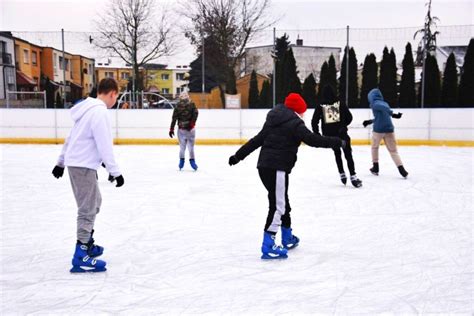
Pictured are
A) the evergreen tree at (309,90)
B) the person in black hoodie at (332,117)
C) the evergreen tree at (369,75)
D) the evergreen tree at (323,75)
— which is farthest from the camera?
the evergreen tree at (323,75)

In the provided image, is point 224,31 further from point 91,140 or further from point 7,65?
point 91,140

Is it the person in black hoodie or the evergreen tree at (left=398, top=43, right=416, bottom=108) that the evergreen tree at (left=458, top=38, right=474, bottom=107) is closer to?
the evergreen tree at (left=398, top=43, right=416, bottom=108)

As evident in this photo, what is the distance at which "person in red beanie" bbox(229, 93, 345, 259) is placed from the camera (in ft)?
11.7

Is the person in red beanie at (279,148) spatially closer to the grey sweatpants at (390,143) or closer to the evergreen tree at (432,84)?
the grey sweatpants at (390,143)

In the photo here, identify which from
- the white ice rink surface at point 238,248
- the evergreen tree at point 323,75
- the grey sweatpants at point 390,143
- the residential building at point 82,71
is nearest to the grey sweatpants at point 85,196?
the white ice rink surface at point 238,248

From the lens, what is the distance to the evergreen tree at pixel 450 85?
47.8 ft

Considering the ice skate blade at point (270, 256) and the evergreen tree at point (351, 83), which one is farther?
the evergreen tree at point (351, 83)

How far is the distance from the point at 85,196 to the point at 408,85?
1330cm

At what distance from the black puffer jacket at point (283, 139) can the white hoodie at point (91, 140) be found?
1055mm

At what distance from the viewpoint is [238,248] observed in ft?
13.2

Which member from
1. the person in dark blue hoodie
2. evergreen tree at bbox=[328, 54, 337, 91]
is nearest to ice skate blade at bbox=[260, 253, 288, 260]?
the person in dark blue hoodie

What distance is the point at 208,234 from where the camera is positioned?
4.44 m

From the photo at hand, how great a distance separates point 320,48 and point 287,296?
13442mm

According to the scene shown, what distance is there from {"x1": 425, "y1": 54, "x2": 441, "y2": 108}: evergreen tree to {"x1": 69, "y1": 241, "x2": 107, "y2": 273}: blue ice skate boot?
493 inches
